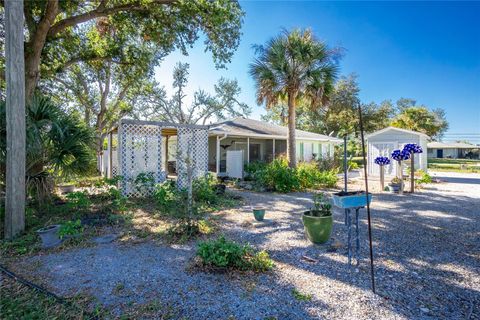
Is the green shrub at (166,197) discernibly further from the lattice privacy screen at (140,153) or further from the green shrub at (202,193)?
the lattice privacy screen at (140,153)

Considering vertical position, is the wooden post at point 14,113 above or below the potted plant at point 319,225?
above

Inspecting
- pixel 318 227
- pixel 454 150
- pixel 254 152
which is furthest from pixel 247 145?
pixel 454 150

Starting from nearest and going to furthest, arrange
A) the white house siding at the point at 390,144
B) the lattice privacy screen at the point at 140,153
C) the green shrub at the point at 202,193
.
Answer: the green shrub at the point at 202,193 → the lattice privacy screen at the point at 140,153 → the white house siding at the point at 390,144

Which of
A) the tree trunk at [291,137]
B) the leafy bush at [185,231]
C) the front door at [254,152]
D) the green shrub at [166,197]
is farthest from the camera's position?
the front door at [254,152]

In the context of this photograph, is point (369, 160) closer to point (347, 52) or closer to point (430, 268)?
point (347, 52)

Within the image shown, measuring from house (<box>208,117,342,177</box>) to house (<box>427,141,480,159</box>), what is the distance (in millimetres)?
40826

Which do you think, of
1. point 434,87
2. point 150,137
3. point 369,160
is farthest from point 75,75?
point 434,87

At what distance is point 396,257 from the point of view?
395 cm

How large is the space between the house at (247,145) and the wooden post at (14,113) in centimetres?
889

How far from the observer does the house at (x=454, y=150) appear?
1909 inches

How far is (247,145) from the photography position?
53.5 feet

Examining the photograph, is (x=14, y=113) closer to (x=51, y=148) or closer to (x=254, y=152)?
(x=51, y=148)

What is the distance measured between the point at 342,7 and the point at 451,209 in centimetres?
774

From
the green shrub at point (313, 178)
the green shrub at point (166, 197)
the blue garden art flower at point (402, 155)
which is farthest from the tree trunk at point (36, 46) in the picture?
the blue garden art flower at point (402, 155)
